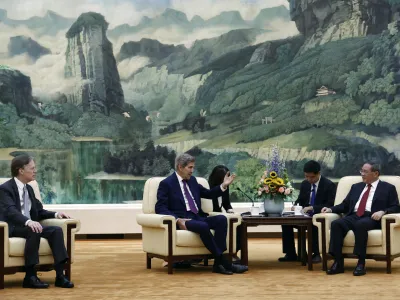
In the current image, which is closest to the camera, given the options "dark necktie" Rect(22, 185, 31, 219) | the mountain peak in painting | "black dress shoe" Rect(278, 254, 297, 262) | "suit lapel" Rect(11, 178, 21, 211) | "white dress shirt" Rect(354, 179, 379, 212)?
"suit lapel" Rect(11, 178, 21, 211)

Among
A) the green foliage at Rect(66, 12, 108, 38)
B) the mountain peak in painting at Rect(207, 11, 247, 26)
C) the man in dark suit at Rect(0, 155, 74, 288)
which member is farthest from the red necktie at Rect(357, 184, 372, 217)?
the green foliage at Rect(66, 12, 108, 38)

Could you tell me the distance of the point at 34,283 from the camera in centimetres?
690

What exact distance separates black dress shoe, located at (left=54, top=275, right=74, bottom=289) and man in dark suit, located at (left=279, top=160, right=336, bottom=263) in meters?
2.88

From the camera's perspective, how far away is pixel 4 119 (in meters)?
12.9

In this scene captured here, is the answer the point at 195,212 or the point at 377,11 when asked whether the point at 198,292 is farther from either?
the point at 377,11

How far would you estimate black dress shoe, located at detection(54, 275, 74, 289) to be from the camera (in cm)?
691

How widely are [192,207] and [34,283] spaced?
199 centimetres

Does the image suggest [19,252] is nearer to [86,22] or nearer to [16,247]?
[16,247]

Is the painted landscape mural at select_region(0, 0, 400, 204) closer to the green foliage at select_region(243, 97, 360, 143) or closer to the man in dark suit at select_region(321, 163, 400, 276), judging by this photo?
the green foliage at select_region(243, 97, 360, 143)

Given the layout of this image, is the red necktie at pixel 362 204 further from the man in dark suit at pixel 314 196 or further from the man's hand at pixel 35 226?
the man's hand at pixel 35 226

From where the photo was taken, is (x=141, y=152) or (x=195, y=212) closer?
(x=195, y=212)

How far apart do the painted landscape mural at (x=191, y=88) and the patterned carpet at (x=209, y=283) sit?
3.90 m

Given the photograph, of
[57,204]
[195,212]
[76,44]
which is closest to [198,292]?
[195,212]

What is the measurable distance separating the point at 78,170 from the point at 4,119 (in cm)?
136
